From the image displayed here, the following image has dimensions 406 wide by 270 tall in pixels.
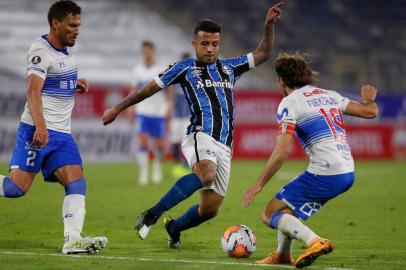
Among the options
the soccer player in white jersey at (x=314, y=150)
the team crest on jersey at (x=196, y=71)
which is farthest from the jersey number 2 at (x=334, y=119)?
the team crest on jersey at (x=196, y=71)

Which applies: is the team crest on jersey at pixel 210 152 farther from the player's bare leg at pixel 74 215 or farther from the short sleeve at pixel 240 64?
the player's bare leg at pixel 74 215

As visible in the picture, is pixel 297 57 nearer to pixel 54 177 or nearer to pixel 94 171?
pixel 54 177

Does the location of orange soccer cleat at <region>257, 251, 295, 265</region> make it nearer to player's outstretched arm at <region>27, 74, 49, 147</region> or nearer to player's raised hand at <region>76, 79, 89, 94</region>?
player's outstretched arm at <region>27, 74, 49, 147</region>

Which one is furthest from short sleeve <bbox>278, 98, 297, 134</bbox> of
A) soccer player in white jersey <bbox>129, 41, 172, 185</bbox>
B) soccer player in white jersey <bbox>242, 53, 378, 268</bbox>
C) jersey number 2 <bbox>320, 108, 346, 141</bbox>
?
soccer player in white jersey <bbox>129, 41, 172, 185</bbox>

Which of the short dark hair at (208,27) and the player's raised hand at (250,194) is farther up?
the short dark hair at (208,27)

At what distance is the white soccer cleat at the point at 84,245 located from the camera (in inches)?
342

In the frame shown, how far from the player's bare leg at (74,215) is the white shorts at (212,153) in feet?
3.80

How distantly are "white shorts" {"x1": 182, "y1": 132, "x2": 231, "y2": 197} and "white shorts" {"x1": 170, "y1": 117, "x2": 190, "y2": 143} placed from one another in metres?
11.6

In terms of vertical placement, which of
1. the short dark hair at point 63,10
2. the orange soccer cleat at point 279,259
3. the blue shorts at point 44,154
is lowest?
the orange soccer cleat at point 279,259

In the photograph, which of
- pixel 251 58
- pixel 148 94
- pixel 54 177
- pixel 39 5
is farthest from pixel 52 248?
pixel 39 5

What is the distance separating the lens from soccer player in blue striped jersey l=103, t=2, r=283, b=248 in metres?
9.34

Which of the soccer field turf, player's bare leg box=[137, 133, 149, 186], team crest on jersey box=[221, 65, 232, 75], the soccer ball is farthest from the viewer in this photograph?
player's bare leg box=[137, 133, 149, 186]

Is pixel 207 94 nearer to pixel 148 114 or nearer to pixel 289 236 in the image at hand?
pixel 289 236

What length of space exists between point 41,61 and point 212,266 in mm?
2586
